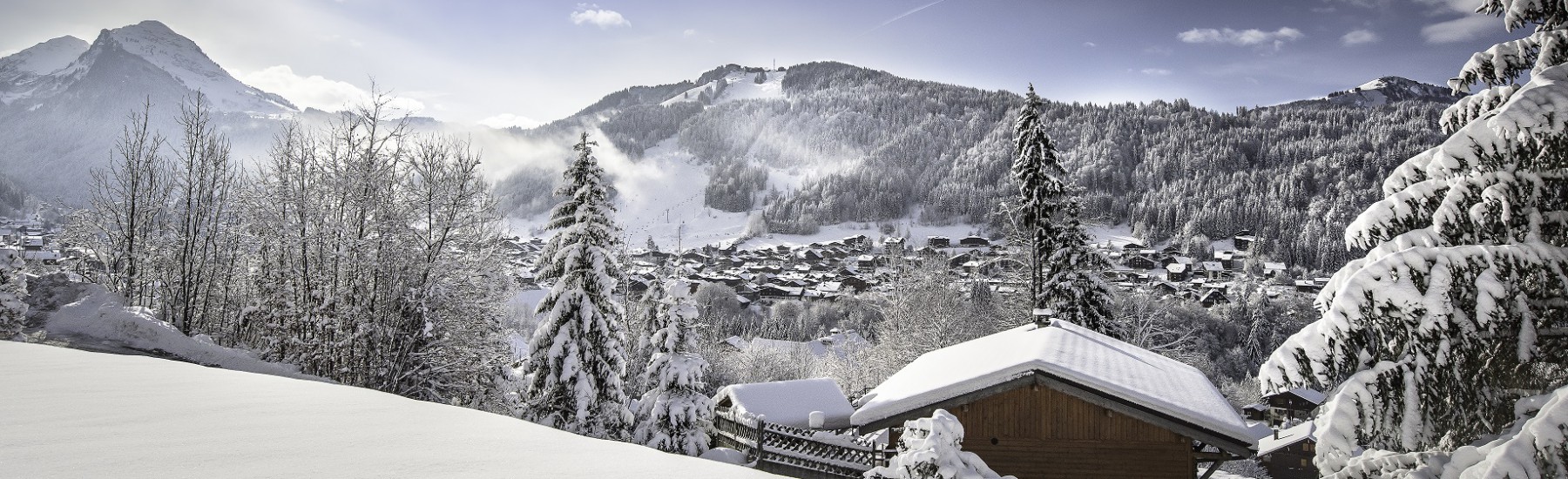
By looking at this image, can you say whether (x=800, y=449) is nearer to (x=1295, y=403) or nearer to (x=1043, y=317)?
(x=1043, y=317)

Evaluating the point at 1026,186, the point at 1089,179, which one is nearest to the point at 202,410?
the point at 1026,186

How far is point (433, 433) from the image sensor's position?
4.86m

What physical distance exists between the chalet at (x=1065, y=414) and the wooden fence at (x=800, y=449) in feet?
7.76

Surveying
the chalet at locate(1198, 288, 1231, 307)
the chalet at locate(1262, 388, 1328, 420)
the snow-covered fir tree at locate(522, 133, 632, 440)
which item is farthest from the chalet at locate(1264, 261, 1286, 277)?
the snow-covered fir tree at locate(522, 133, 632, 440)

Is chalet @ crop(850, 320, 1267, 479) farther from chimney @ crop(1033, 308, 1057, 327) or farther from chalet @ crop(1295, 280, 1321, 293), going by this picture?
chalet @ crop(1295, 280, 1321, 293)

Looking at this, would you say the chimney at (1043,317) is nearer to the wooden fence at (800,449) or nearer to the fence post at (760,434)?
the wooden fence at (800,449)

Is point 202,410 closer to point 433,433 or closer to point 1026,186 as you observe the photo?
point 433,433

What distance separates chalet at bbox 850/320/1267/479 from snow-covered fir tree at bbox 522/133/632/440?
32.8 feet

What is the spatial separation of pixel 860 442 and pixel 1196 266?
358 feet

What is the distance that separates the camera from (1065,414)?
1241 centimetres

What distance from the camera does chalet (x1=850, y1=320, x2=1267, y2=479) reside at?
1160cm

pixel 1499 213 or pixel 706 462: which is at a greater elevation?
pixel 1499 213

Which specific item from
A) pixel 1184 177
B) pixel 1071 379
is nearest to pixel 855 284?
pixel 1071 379

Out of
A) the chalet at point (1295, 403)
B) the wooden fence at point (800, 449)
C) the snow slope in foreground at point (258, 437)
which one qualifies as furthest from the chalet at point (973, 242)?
the snow slope in foreground at point (258, 437)
